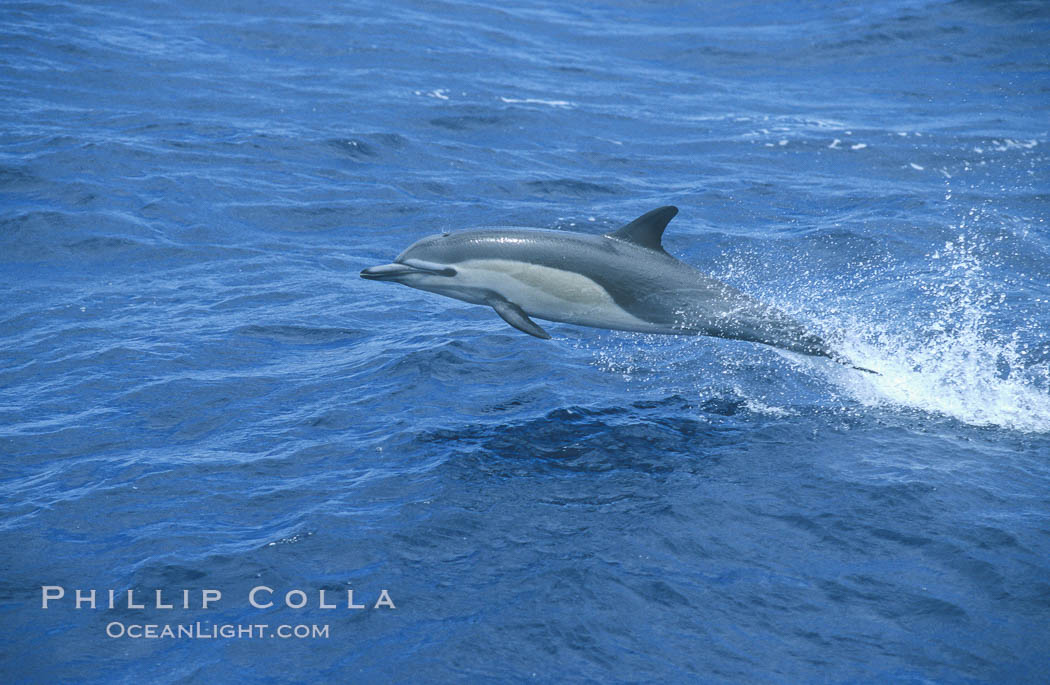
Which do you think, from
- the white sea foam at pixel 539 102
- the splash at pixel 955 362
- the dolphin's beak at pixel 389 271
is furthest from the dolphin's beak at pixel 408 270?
the white sea foam at pixel 539 102

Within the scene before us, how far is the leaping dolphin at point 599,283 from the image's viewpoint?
8.83 metres

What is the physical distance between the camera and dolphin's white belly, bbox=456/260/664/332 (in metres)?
8.83

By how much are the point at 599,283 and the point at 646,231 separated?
0.62 metres

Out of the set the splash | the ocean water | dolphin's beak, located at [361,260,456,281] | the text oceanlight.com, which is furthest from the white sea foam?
the text oceanlight.com

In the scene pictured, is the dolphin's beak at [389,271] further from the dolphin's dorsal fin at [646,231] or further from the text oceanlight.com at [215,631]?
the text oceanlight.com at [215,631]

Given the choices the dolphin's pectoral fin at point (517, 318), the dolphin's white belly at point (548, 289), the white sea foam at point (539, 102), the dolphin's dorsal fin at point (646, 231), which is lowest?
the dolphin's pectoral fin at point (517, 318)

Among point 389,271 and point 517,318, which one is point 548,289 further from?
point 389,271

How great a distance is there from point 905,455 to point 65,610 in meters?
6.04

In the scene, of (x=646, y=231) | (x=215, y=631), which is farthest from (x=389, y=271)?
(x=215, y=631)

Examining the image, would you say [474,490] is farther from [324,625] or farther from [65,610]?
[65,610]

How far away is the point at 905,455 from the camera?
8398mm

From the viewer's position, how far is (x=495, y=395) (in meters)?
9.68

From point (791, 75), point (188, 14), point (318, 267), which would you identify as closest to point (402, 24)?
point (188, 14)

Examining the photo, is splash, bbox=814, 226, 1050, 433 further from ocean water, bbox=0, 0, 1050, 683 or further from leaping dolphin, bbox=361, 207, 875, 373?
leaping dolphin, bbox=361, 207, 875, 373
